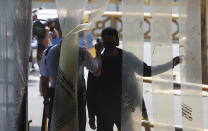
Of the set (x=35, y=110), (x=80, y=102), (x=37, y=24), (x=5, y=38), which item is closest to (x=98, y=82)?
(x=80, y=102)

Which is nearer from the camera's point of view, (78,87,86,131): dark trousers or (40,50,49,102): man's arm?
(78,87,86,131): dark trousers

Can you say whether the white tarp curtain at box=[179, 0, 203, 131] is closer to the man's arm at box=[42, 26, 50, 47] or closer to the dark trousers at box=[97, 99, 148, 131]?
the dark trousers at box=[97, 99, 148, 131]

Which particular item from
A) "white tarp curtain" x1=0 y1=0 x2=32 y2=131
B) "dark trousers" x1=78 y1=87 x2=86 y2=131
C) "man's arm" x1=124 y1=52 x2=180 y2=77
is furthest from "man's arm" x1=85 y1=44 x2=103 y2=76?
"white tarp curtain" x1=0 y1=0 x2=32 y2=131

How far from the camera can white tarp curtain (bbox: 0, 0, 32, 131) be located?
2455mm

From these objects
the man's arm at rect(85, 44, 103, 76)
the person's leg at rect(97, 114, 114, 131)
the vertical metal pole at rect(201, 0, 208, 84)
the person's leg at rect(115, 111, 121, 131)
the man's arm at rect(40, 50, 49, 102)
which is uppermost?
the vertical metal pole at rect(201, 0, 208, 84)

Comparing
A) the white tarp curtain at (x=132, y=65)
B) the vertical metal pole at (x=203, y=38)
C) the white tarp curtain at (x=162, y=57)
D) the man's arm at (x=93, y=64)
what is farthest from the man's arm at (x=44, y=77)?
the vertical metal pole at (x=203, y=38)

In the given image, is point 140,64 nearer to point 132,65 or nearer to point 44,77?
point 132,65

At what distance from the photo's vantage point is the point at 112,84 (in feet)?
8.55

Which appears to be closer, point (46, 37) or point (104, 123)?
point (104, 123)

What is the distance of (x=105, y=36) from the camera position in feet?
8.52

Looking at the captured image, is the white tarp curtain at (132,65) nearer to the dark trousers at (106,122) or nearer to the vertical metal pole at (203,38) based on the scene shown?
the dark trousers at (106,122)

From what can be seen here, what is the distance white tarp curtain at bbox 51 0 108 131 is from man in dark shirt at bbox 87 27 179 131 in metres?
0.22

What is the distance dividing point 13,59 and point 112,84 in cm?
65

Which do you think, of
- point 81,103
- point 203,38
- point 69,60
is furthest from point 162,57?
point 81,103
